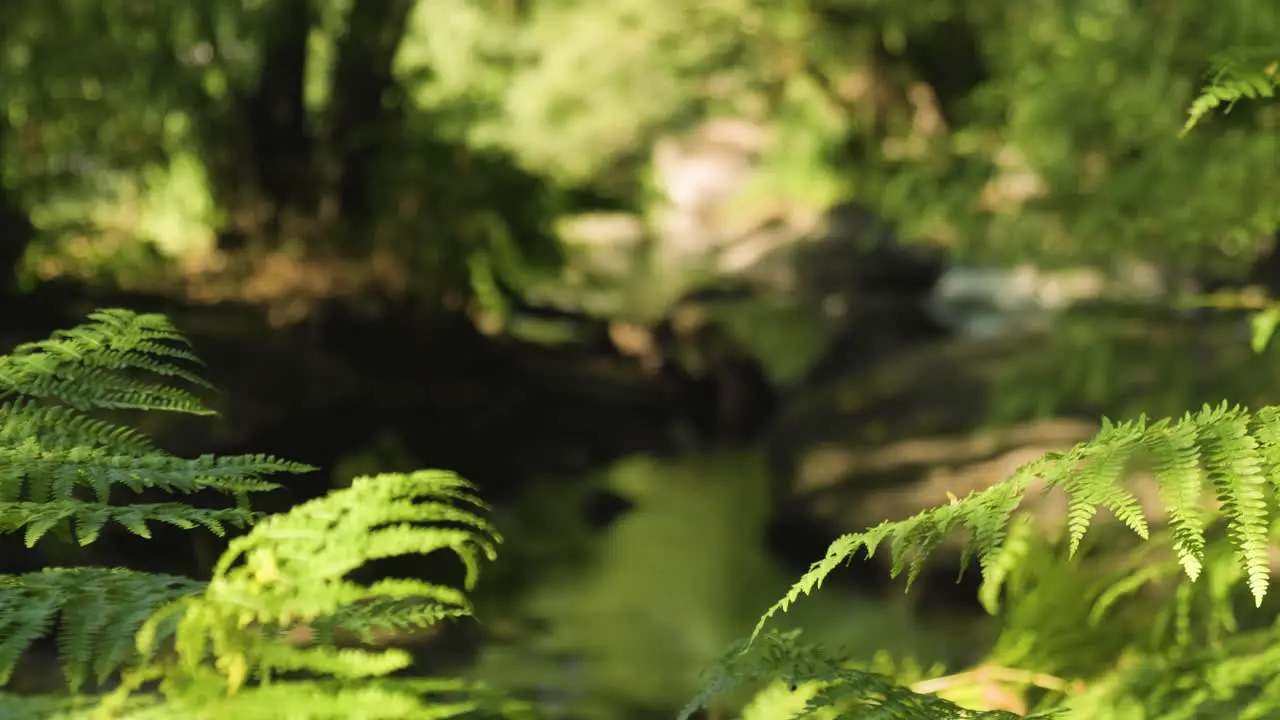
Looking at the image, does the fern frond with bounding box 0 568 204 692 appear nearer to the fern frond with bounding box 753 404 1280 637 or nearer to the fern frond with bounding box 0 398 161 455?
the fern frond with bounding box 0 398 161 455

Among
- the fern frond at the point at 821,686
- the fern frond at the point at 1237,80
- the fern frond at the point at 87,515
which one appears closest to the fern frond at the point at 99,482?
the fern frond at the point at 87,515

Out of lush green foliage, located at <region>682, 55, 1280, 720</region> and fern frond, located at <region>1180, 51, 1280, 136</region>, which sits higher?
fern frond, located at <region>1180, 51, 1280, 136</region>

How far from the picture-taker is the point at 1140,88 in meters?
2.96

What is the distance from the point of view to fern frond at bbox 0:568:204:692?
0.91 metres

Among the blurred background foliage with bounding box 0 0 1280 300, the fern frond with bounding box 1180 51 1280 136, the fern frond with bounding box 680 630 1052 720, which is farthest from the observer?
the blurred background foliage with bounding box 0 0 1280 300

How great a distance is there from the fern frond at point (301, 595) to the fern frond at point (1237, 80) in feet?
3.52

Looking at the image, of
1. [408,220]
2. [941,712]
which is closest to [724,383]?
[408,220]

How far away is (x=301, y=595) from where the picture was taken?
947 mm

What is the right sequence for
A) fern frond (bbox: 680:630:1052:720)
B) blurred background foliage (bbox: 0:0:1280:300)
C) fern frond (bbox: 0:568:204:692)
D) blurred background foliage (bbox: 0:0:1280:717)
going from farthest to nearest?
blurred background foliage (bbox: 0:0:1280:717)
blurred background foliage (bbox: 0:0:1280:300)
fern frond (bbox: 680:630:1052:720)
fern frond (bbox: 0:568:204:692)

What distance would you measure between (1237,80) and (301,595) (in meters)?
1.34

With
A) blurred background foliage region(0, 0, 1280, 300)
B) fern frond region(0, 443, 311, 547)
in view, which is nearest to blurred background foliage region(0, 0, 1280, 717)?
blurred background foliage region(0, 0, 1280, 300)

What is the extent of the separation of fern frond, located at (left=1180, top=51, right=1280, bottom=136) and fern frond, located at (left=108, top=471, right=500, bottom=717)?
1.07m

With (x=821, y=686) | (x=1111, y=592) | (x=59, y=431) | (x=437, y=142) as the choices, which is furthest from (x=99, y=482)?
(x=437, y=142)

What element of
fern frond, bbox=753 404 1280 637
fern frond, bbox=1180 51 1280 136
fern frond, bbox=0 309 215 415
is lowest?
fern frond, bbox=753 404 1280 637
